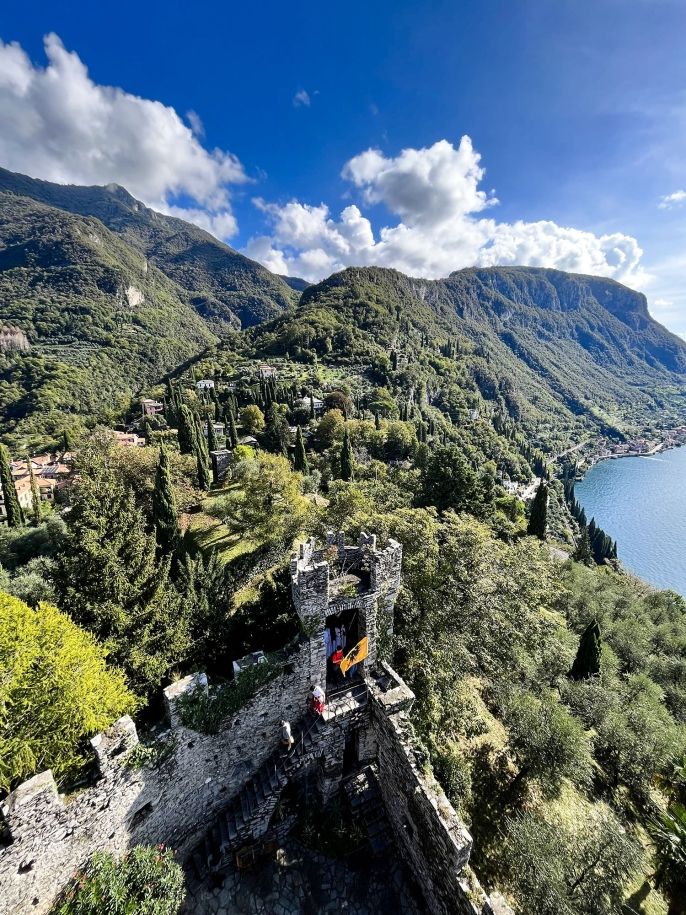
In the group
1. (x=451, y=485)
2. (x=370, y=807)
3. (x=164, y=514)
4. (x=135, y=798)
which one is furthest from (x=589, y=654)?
(x=164, y=514)

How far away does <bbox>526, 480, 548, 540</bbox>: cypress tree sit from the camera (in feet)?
146

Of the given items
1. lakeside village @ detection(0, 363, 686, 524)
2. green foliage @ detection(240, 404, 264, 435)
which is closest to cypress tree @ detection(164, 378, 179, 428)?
lakeside village @ detection(0, 363, 686, 524)

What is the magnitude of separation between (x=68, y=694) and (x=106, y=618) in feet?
11.1

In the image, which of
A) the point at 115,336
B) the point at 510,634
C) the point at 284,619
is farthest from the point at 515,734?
the point at 115,336

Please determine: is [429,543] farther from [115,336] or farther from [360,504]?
[115,336]

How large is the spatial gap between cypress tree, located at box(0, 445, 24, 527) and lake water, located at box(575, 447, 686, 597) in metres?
101

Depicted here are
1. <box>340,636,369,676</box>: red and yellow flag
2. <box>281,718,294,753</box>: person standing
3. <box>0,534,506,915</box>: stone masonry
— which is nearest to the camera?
<box>0,534,506,915</box>: stone masonry

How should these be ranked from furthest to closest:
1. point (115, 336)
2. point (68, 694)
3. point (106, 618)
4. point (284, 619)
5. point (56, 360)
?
1. point (115, 336)
2. point (56, 360)
3. point (284, 619)
4. point (106, 618)
5. point (68, 694)

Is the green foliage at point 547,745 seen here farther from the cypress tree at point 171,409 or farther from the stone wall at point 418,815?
the cypress tree at point 171,409

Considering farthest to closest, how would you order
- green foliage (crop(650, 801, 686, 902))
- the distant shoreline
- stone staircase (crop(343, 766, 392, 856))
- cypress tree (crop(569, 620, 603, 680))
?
1. the distant shoreline
2. cypress tree (crop(569, 620, 603, 680))
3. stone staircase (crop(343, 766, 392, 856))
4. green foliage (crop(650, 801, 686, 902))

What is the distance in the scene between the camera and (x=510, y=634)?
14.7 m

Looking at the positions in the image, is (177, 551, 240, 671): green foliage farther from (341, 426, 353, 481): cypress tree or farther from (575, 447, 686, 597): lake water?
(575, 447, 686, 597): lake water

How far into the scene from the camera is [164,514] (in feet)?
71.5

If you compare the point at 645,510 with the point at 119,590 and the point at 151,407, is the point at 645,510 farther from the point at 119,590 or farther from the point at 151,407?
the point at 119,590
